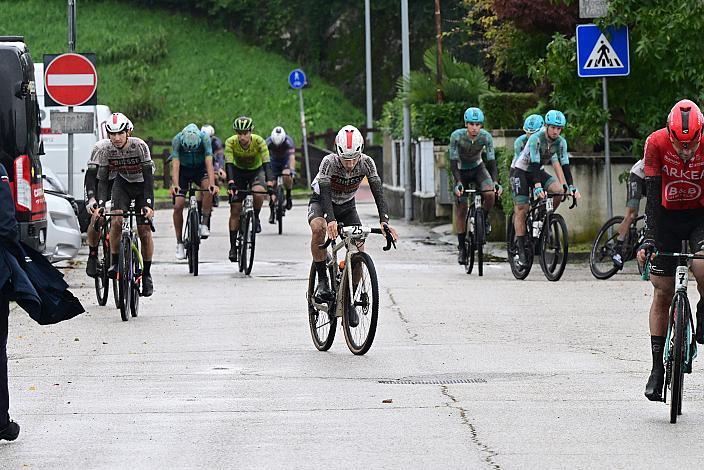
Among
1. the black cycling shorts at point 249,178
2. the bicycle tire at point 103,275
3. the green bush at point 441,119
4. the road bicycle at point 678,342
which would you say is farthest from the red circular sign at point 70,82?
the road bicycle at point 678,342

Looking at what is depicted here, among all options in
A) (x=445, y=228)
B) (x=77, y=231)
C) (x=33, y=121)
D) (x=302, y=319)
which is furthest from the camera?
(x=445, y=228)

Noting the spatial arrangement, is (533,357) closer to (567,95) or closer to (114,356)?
(114,356)

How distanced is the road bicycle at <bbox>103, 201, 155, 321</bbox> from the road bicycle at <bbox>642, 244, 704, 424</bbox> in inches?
253

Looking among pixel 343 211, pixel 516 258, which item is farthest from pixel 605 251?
pixel 343 211

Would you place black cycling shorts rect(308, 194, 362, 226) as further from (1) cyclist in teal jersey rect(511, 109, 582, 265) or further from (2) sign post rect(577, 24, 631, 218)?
(2) sign post rect(577, 24, 631, 218)

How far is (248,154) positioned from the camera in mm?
20391

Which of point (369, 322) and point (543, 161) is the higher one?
point (543, 161)

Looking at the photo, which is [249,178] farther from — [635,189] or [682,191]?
[682,191]

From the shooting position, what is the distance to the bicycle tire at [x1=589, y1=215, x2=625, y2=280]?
18156mm

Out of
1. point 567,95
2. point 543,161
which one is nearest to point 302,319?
point 543,161

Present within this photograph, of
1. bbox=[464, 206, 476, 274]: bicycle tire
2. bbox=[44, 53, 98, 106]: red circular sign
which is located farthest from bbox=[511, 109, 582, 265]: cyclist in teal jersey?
bbox=[44, 53, 98, 106]: red circular sign

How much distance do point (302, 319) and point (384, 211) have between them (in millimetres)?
2592

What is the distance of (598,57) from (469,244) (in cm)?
303

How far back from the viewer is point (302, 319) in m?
14.5
